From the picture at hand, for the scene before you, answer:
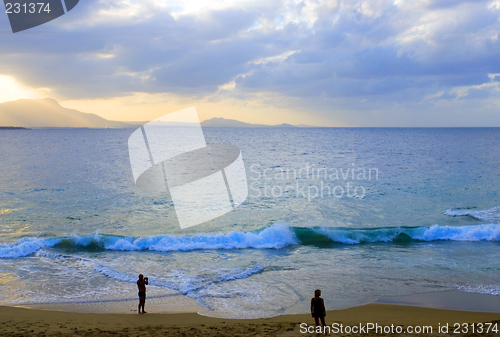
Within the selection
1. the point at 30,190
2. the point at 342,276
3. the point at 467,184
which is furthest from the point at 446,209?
the point at 30,190

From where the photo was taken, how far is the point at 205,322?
8.77 m

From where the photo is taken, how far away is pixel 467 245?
1672 cm

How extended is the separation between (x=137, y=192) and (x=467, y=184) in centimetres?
2987

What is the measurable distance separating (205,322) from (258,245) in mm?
8398

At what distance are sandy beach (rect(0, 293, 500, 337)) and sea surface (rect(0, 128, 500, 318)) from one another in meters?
0.73

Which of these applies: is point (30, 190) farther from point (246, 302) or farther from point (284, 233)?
point (246, 302)

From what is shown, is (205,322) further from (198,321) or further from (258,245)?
(258,245)
